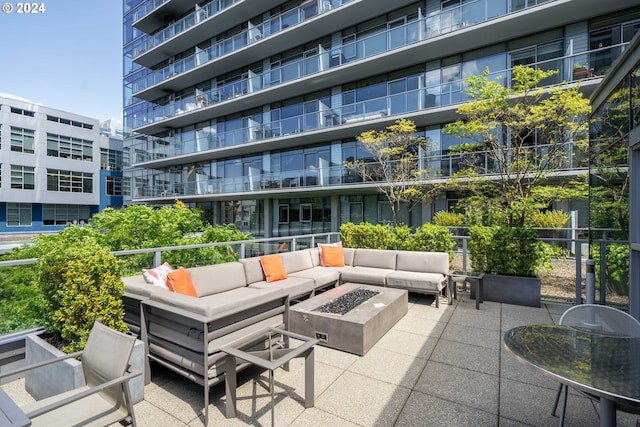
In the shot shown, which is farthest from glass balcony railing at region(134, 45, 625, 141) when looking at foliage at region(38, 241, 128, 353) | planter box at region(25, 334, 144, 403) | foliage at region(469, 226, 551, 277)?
planter box at region(25, 334, 144, 403)

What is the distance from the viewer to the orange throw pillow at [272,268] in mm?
5765

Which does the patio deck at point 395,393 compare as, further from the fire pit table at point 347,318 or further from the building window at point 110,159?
the building window at point 110,159

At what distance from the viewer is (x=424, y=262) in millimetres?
6586

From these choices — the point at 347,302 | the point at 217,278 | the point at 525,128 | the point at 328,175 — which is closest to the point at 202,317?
the point at 217,278

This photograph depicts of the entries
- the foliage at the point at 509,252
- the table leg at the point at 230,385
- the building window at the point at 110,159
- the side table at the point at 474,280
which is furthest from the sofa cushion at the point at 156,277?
the building window at the point at 110,159

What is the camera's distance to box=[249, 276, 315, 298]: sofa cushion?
17.5ft

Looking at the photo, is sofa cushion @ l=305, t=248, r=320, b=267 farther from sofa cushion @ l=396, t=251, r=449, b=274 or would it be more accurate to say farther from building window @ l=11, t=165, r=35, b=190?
building window @ l=11, t=165, r=35, b=190

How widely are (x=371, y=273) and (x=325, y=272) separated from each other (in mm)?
963

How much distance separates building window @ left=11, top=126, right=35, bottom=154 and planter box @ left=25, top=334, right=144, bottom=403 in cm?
3192

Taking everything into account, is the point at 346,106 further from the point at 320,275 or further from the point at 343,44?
the point at 320,275

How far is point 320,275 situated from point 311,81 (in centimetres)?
1150

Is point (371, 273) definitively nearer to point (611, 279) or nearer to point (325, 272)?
point (325, 272)

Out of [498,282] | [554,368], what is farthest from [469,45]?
[554,368]

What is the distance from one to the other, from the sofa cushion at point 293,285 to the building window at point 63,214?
28780 mm
